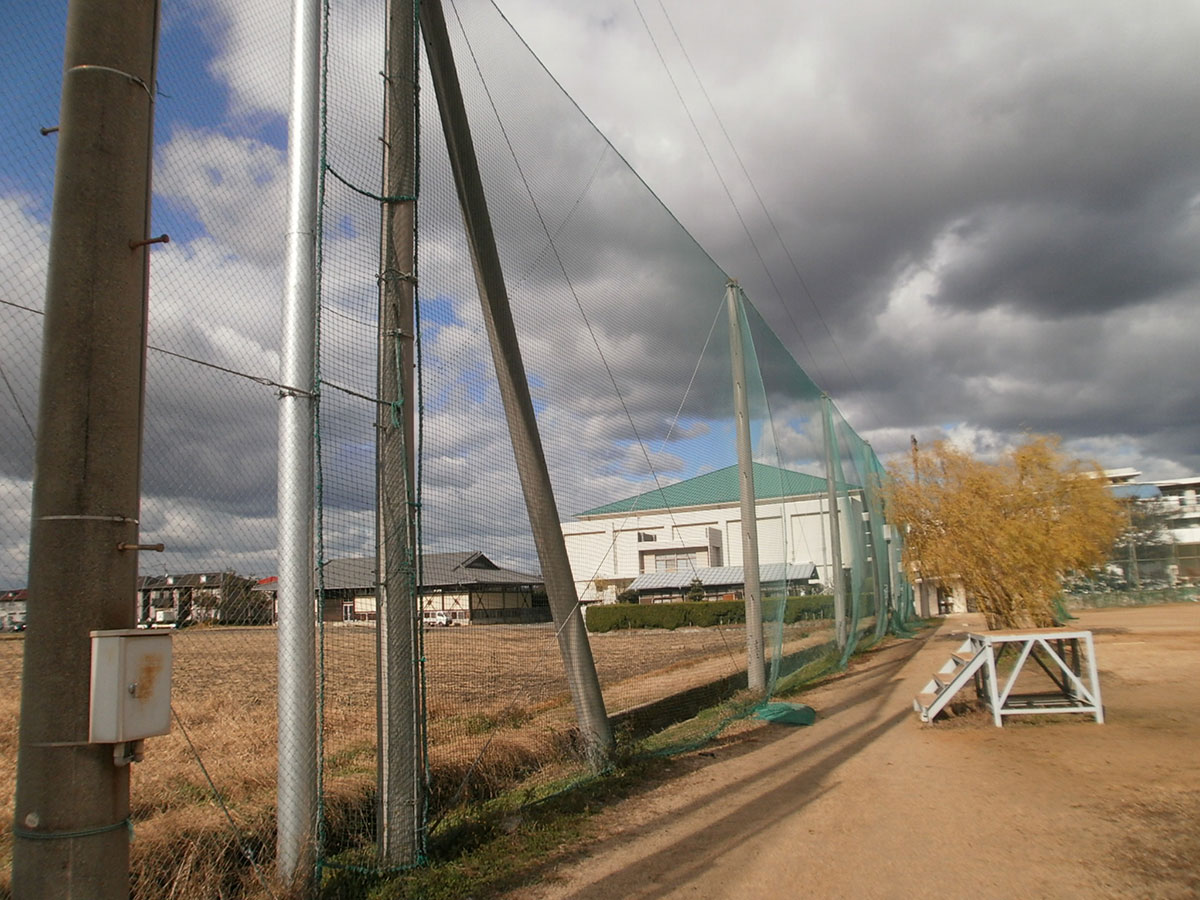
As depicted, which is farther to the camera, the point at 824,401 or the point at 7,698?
the point at 824,401

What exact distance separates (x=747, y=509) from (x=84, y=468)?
7.43 metres

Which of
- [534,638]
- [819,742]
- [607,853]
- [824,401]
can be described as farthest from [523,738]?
[824,401]

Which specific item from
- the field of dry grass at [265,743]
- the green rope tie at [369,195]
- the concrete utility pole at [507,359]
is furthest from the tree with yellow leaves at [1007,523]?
the green rope tie at [369,195]

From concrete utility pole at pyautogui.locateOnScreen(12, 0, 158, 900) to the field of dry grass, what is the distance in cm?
82

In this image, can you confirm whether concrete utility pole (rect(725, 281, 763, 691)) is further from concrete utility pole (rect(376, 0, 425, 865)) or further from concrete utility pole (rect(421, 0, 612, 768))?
concrete utility pole (rect(376, 0, 425, 865))

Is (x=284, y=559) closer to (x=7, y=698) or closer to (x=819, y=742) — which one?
(x=819, y=742)

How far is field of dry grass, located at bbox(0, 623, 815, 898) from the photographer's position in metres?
3.26

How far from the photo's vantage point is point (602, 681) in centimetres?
1038

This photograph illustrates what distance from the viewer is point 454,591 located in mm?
4590

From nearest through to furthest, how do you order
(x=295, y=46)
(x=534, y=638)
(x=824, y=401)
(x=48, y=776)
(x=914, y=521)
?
(x=48, y=776) → (x=295, y=46) → (x=534, y=638) → (x=824, y=401) → (x=914, y=521)

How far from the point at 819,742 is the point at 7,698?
6764 mm

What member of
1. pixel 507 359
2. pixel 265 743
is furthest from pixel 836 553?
pixel 265 743

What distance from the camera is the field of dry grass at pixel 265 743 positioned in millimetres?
3258

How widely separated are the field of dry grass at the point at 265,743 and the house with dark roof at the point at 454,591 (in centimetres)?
14
